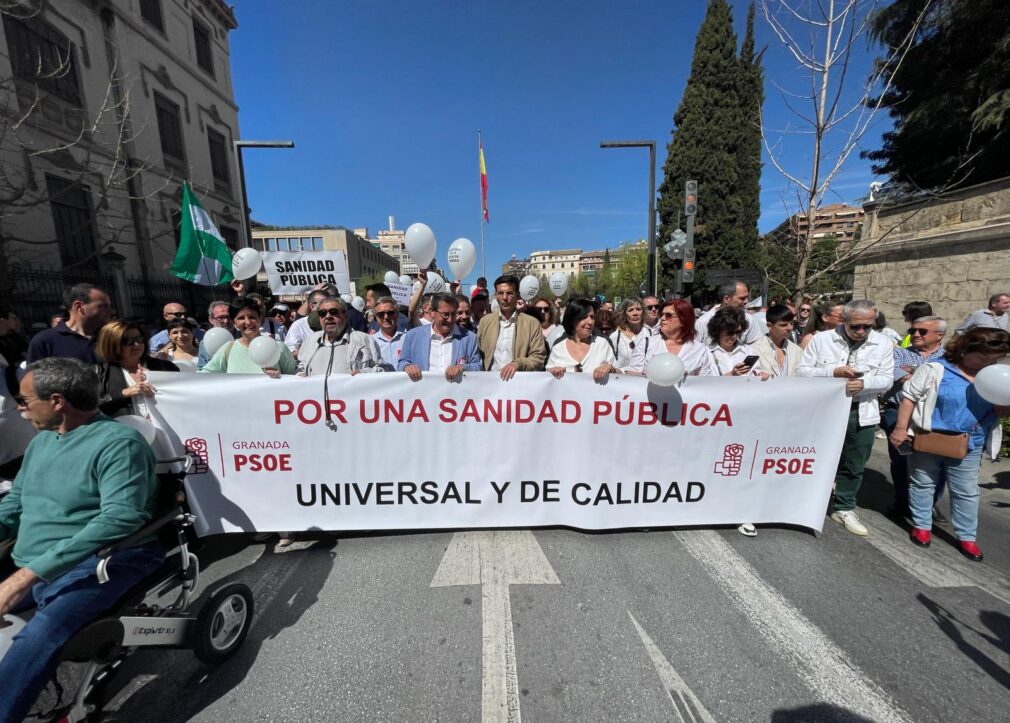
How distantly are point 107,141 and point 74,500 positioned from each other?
1772cm

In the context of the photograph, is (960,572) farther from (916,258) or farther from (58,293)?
(58,293)

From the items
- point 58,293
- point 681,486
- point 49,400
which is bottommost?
point 681,486

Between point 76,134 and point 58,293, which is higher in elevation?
point 76,134

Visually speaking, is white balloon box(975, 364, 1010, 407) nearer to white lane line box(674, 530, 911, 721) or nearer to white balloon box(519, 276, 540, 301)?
white lane line box(674, 530, 911, 721)

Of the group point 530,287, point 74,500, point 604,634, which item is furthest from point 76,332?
point 530,287

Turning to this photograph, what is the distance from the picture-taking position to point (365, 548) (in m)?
3.02

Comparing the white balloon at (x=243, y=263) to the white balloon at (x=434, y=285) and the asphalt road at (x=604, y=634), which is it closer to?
the white balloon at (x=434, y=285)

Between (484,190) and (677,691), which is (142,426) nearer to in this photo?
(677,691)

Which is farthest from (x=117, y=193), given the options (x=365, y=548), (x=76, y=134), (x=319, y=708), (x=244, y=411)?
(x=319, y=708)

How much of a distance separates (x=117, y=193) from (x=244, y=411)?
16680 mm

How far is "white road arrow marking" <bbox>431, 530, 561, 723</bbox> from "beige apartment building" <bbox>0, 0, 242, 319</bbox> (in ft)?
32.3

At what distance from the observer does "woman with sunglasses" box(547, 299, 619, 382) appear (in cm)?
347

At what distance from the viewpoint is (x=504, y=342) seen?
3848 millimetres

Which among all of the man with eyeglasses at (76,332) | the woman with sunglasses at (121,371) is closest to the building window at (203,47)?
the man with eyeglasses at (76,332)
